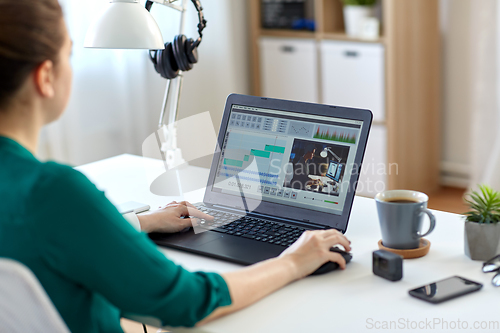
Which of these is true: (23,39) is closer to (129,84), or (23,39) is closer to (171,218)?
(171,218)

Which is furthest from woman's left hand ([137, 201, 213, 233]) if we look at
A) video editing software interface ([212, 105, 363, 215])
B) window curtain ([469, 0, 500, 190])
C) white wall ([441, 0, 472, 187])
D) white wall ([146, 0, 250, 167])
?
white wall ([441, 0, 472, 187])

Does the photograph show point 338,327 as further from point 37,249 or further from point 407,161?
point 407,161

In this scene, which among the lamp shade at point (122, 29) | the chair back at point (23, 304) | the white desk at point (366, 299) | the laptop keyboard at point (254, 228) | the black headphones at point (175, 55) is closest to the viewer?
the chair back at point (23, 304)

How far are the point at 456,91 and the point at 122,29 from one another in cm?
246

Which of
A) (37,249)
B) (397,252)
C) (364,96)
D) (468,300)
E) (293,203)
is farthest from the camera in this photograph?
(364,96)

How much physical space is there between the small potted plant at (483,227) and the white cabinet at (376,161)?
6.70ft

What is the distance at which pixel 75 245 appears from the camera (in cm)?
78

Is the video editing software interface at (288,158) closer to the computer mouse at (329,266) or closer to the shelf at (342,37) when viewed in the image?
the computer mouse at (329,266)

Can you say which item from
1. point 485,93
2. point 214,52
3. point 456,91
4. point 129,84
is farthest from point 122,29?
point 456,91

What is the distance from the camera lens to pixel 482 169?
10.5 feet

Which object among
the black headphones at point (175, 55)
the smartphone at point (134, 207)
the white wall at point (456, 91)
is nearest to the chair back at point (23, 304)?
the smartphone at point (134, 207)

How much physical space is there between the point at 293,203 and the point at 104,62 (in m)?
2.19

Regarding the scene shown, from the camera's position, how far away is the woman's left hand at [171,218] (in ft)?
4.11

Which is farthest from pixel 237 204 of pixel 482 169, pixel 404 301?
pixel 482 169
